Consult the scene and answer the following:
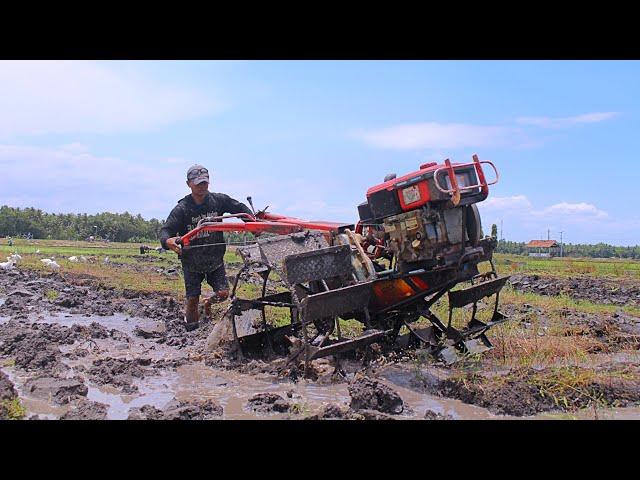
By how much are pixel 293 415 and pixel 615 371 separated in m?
3.34

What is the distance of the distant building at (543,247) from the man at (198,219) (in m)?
72.0

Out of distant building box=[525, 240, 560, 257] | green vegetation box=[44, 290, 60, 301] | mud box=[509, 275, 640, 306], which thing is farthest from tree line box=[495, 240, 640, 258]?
green vegetation box=[44, 290, 60, 301]

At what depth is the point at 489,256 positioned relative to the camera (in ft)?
21.0

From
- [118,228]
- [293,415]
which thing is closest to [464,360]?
[293,415]

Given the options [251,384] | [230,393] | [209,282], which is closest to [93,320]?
[209,282]

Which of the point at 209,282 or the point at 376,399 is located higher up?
the point at 209,282

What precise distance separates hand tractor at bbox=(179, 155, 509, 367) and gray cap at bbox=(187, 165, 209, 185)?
3.83ft

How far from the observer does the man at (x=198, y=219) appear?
303 inches

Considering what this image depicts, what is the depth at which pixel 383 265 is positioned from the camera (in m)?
6.66

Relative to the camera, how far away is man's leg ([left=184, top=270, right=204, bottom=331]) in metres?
7.77

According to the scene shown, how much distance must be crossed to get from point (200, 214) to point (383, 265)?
9.03ft

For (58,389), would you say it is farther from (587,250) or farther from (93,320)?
(587,250)

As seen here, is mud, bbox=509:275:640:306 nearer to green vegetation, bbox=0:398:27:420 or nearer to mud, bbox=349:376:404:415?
mud, bbox=349:376:404:415

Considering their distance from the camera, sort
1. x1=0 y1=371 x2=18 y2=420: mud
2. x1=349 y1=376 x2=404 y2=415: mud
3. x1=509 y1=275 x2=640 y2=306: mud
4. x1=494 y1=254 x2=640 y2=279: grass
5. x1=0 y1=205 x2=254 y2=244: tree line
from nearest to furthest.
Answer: x1=0 y1=371 x2=18 y2=420: mud → x1=349 y1=376 x2=404 y2=415: mud → x1=509 y1=275 x2=640 y2=306: mud → x1=494 y1=254 x2=640 y2=279: grass → x1=0 y1=205 x2=254 y2=244: tree line
